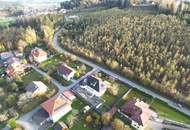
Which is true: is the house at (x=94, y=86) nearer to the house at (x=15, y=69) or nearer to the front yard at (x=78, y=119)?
the front yard at (x=78, y=119)

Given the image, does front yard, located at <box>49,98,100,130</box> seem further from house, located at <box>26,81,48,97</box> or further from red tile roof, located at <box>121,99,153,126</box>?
house, located at <box>26,81,48,97</box>

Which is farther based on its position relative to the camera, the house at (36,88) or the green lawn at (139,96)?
the house at (36,88)

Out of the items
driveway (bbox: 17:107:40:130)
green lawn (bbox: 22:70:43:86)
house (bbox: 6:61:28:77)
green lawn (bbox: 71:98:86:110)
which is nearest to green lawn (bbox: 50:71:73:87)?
green lawn (bbox: 22:70:43:86)

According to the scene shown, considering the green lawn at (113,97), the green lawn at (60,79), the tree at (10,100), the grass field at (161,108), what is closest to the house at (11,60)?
the green lawn at (60,79)

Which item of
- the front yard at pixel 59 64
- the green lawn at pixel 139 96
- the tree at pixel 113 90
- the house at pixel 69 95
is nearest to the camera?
the green lawn at pixel 139 96

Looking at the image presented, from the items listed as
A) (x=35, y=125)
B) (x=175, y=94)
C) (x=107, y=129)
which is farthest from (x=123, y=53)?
(x=35, y=125)
